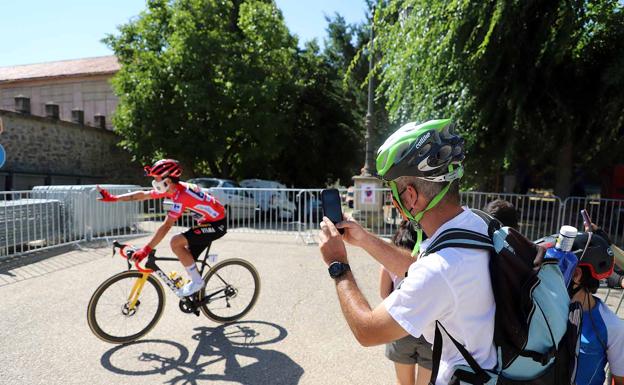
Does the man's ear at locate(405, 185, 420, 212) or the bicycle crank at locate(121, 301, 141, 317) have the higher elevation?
the man's ear at locate(405, 185, 420, 212)

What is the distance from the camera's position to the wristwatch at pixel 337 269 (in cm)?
167

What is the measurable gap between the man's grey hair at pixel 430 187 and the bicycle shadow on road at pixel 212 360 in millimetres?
2563

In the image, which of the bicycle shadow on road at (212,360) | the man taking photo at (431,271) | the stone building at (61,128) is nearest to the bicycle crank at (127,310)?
the bicycle shadow on road at (212,360)

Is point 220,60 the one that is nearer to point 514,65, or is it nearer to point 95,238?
point 95,238

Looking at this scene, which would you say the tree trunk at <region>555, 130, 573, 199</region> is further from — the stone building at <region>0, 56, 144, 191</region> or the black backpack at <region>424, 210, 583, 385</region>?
the stone building at <region>0, 56, 144, 191</region>

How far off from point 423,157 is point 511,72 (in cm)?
843

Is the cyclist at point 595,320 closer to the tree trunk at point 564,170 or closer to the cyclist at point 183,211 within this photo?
the cyclist at point 183,211

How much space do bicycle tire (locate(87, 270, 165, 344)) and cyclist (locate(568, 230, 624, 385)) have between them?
3.75 metres

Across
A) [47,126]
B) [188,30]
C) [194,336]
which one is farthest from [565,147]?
[47,126]

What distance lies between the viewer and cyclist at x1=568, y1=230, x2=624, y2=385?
7.01 feet

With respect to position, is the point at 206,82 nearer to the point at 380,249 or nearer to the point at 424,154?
the point at 380,249

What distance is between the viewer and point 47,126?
2145 cm

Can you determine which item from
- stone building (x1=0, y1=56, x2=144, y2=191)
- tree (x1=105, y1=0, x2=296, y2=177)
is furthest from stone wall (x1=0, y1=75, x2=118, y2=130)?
tree (x1=105, y1=0, x2=296, y2=177)

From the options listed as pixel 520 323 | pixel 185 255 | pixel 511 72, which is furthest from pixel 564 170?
pixel 520 323
